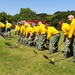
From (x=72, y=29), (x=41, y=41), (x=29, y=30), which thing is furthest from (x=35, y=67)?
(x=29, y=30)

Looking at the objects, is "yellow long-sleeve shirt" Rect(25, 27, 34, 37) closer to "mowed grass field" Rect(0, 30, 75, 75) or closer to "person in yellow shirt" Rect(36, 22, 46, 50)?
"person in yellow shirt" Rect(36, 22, 46, 50)

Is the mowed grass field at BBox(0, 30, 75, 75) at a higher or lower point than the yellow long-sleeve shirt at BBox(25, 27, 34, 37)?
lower

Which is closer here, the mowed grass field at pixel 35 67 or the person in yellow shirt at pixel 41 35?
the mowed grass field at pixel 35 67

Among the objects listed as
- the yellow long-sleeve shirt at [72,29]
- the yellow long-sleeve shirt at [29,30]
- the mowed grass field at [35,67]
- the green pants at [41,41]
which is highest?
the yellow long-sleeve shirt at [72,29]

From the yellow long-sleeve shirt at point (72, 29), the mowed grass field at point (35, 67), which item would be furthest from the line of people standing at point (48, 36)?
the mowed grass field at point (35, 67)

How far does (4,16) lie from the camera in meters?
73.4

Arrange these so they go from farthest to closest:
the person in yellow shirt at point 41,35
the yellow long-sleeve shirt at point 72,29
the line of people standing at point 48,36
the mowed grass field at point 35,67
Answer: the person in yellow shirt at point 41,35 → the line of people standing at point 48,36 → the yellow long-sleeve shirt at point 72,29 → the mowed grass field at point 35,67

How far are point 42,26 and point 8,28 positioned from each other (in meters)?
15.3

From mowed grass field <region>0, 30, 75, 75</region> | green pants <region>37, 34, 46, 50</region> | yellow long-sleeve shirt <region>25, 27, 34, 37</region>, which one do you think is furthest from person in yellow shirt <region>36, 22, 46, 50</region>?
mowed grass field <region>0, 30, 75, 75</region>

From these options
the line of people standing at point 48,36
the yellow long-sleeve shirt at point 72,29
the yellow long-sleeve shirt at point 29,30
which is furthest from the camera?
the yellow long-sleeve shirt at point 29,30

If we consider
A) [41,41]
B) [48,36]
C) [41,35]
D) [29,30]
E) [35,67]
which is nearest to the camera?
[35,67]

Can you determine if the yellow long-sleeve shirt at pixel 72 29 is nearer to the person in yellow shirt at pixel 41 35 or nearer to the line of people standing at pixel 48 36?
the line of people standing at pixel 48 36

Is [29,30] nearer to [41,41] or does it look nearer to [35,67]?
[41,41]

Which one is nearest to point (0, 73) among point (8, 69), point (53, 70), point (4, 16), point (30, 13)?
point (8, 69)
